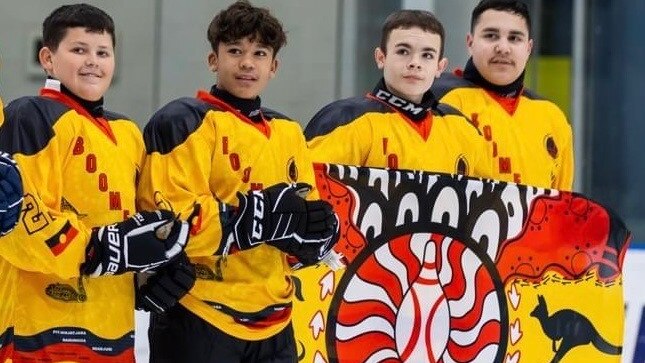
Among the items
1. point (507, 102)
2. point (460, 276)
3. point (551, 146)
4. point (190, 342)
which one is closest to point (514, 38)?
point (507, 102)

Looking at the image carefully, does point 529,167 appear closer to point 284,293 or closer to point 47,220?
point 284,293

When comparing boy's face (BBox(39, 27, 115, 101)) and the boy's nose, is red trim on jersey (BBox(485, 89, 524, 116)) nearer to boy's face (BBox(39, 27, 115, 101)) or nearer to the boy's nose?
the boy's nose

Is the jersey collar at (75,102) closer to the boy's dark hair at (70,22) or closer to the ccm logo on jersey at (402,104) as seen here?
the boy's dark hair at (70,22)

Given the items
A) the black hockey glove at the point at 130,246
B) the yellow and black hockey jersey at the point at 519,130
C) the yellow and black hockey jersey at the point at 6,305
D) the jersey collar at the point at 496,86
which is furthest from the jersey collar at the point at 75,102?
the jersey collar at the point at 496,86

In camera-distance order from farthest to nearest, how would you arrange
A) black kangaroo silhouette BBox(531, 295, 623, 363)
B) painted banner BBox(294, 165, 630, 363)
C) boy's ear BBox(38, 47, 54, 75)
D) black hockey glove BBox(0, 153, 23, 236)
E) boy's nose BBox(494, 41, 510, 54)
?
1. boy's nose BBox(494, 41, 510, 54)
2. black kangaroo silhouette BBox(531, 295, 623, 363)
3. painted banner BBox(294, 165, 630, 363)
4. boy's ear BBox(38, 47, 54, 75)
5. black hockey glove BBox(0, 153, 23, 236)

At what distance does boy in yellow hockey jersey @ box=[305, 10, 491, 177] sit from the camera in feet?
12.3

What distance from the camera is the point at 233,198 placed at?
3281 millimetres

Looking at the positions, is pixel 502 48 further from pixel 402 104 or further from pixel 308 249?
pixel 308 249

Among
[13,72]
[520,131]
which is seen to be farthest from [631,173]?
[520,131]

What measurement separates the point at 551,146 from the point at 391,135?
60cm

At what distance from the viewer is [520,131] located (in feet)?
13.5

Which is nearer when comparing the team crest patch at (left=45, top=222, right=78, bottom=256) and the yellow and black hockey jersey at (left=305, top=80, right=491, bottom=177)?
the team crest patch at (left=45, top=222, right=78, bottom=256)

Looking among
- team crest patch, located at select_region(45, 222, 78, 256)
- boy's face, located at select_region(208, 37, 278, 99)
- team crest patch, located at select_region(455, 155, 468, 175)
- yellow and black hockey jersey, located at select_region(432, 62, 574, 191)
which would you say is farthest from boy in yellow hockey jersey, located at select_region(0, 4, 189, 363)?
yellow and black hockey jersey, located at select_region(432, 62, 574, 191)

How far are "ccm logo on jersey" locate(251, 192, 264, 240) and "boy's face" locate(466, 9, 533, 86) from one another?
3.96ft
